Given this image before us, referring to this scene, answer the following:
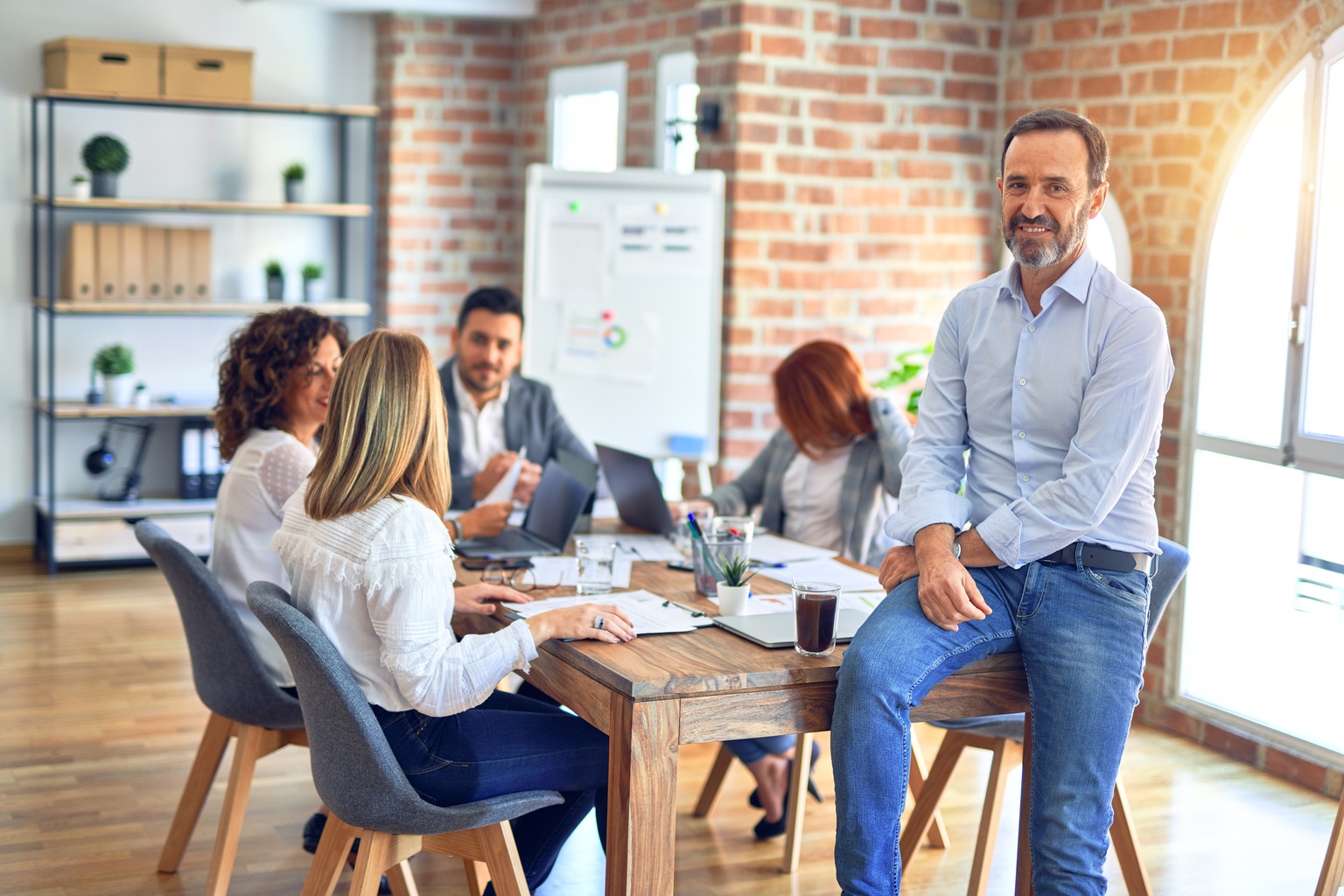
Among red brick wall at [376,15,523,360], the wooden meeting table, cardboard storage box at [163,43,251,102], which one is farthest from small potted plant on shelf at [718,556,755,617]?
cardboard storage box at [163,43,251,102]

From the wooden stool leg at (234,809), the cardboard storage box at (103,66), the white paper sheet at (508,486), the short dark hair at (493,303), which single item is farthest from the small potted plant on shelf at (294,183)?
the wooden stool leg at (234,809)

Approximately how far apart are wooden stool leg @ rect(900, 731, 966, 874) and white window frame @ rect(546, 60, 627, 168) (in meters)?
3.25

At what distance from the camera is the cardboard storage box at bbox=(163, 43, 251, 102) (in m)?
5.77

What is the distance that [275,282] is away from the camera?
612 centimetres

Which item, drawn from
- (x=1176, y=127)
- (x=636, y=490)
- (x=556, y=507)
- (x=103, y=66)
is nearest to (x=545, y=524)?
(x=556, y=507)

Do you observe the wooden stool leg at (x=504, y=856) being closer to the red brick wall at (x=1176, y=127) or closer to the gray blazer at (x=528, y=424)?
the gray blazer at (x=528, y=424)

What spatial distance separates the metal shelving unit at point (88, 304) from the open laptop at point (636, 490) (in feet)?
8.51

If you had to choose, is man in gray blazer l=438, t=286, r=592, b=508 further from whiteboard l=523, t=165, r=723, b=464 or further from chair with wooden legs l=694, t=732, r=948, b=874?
chair with wooden legs l=694, t=732, r=948, b=874

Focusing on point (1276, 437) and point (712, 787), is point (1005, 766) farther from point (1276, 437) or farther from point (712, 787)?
point (1276, 437)

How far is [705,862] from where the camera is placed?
3.18 m

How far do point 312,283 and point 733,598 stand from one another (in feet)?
13.6

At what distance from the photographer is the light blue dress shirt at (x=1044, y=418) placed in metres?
2.22

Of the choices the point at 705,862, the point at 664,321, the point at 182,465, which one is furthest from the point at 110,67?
the point at 705,862

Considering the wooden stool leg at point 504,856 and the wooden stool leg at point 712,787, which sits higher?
the wooden stool leg at point 504,856
